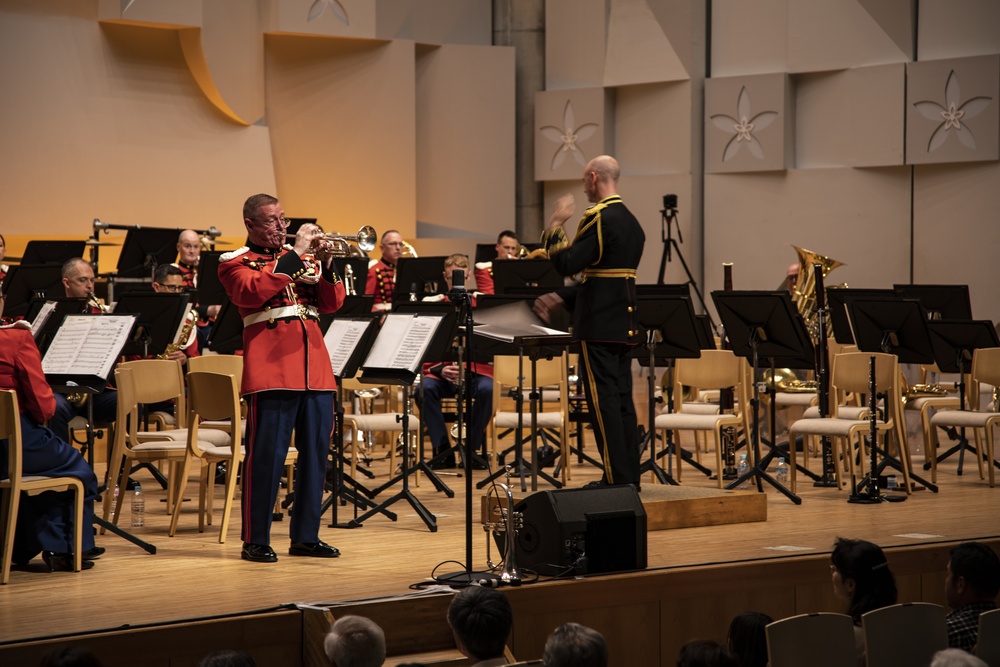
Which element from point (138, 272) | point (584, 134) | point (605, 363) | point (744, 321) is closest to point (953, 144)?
point (584, 134)

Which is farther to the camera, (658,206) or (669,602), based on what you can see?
(658,206)

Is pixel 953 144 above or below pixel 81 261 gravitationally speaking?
above

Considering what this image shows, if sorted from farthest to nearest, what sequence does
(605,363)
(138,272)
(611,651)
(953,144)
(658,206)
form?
(658,206) < (953,144) < (138,272) < (605,363) < (611,651)

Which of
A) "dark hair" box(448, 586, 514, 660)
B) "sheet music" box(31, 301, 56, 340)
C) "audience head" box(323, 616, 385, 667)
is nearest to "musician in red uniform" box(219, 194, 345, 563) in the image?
"sheet music" box(31, 301, 56, 340)

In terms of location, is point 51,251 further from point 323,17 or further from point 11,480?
point 11,480

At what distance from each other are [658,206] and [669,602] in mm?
8292

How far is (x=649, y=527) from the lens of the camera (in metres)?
6.23

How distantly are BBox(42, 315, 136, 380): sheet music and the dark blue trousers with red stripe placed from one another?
0.81 metres

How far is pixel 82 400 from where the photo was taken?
701 cm

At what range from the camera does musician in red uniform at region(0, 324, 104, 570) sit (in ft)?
17.0

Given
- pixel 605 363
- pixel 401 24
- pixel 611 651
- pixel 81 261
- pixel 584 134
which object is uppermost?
pixel 401 24

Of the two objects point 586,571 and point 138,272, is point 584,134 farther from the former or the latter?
point 586,571

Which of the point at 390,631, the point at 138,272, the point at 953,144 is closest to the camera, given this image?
the point at 390,631

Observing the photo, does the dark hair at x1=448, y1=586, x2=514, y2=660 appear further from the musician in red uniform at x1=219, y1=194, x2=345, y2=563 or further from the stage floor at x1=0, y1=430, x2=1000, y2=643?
the musician in red uniform at x1=219, y1=194, x2=345, y2=563
